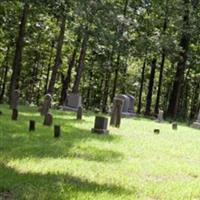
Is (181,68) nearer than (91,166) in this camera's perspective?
No

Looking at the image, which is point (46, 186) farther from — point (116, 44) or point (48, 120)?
point (116, 44)

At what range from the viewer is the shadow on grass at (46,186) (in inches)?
305

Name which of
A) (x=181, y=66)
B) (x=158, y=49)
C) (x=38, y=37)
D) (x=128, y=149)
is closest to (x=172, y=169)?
(x=128, y=149)

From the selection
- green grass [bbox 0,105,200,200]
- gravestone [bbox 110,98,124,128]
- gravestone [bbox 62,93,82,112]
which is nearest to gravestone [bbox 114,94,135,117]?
gravestone [bbox 62,93,82,112]

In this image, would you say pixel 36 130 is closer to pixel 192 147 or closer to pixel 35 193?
pixel 192 147

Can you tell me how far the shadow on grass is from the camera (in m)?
7.75

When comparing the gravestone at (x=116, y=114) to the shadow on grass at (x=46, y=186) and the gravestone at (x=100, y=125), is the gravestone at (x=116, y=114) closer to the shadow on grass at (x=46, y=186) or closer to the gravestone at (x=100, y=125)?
the gravestone at (x=100, y=125)

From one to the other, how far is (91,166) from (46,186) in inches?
100

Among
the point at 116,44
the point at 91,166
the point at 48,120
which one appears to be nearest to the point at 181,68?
the point at 116,44

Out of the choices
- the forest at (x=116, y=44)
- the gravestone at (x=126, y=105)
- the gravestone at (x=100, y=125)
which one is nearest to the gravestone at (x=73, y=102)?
the forest at (x=116, y=44)

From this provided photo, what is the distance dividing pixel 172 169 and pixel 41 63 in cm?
3757

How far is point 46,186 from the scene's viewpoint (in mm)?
8234

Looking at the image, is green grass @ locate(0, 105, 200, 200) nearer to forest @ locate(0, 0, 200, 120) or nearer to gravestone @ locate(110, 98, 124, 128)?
gravestone @ locate(110, 98, 124, 128)

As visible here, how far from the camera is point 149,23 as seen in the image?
4059 centimetres
